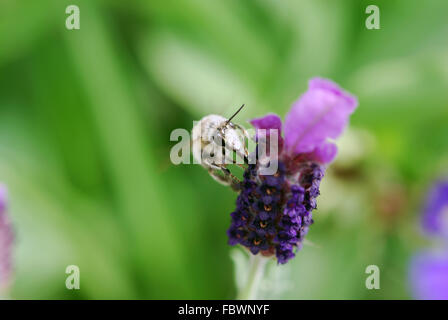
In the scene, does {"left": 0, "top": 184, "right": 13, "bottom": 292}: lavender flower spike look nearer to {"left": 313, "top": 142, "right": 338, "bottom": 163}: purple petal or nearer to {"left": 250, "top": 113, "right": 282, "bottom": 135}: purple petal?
{"left": 250, "top": 113, "right": 282, "bottom": 135}: purple petal

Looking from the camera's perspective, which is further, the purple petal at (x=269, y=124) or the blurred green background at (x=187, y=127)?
the blurred green background at (x=187, y=127)

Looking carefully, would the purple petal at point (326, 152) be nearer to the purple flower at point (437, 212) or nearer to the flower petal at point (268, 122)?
the flower petal at point (268, 122)

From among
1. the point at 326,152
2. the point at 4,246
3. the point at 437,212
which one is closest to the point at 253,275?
the point at 326,152

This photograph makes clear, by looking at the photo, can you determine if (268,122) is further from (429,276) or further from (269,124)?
(429,276)

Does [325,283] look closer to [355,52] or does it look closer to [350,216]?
[350,216]

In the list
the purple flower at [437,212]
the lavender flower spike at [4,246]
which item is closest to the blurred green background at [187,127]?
the purple flower at [437,212]

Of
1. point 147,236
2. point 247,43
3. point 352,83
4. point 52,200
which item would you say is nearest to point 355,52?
point 352,83
